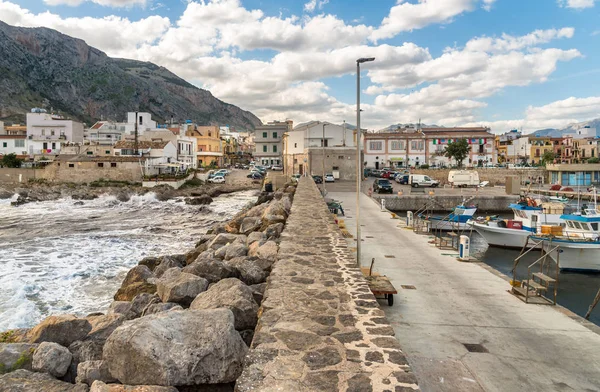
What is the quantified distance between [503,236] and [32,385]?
25.2m

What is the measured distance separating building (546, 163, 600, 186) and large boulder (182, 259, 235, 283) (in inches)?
2279

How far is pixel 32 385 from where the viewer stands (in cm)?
415

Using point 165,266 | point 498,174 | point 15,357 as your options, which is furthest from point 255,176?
point 15,357

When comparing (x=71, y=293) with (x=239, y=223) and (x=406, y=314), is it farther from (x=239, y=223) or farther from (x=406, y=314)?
(x=406, y=314)

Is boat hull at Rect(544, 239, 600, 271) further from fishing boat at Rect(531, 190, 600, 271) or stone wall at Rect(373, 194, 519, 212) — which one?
stone wall at Rect(373, 194, 519, 212)

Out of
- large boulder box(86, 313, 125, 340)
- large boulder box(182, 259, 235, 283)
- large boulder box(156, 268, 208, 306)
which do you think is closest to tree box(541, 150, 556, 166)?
large boulder box(182, 259, 235, 283)

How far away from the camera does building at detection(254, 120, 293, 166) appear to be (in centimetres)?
7762

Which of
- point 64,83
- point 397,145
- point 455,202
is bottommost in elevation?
point 455,202

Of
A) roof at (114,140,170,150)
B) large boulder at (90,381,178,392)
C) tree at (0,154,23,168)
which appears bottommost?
large boulder at (90,381,178,392)

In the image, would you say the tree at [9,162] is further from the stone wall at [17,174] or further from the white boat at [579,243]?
the white boat at [579,243]

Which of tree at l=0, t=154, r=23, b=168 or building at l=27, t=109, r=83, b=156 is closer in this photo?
tree at l=0, t=154, r=23, b=168

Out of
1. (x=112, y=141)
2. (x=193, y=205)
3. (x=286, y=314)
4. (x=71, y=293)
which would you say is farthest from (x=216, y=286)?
(x=112, y=141)

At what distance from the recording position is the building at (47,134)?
2648 inches

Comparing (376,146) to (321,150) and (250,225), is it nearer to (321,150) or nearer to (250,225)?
(321,150)
